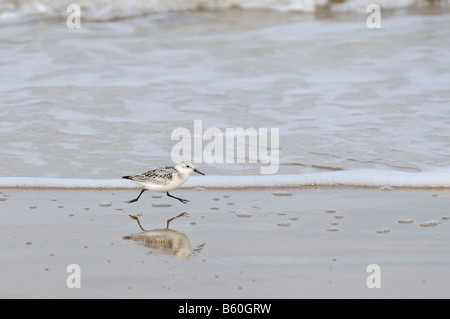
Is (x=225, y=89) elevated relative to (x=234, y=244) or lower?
elevated

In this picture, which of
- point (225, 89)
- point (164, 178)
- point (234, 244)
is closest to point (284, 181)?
point (164, 178)

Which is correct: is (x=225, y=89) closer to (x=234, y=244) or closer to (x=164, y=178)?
(x=164, y=178)

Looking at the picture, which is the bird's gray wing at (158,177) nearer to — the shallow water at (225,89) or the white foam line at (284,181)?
the white foam line at (284,181)

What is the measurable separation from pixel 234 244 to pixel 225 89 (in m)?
4.41

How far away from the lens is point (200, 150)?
650 centimetres

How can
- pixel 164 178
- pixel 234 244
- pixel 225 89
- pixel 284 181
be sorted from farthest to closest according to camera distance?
pixel 225 89
pixel 284 181
pixel 164 178
pixel 234 244

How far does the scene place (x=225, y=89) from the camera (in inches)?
332

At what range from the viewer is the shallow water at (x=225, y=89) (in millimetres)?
6234

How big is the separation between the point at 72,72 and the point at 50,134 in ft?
8.42

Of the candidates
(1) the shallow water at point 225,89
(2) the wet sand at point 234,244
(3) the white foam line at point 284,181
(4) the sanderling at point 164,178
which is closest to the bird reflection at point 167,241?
(2) the wet sand at point 234,244

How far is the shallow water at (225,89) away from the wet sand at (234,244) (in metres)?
0.65

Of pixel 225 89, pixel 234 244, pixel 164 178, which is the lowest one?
pixel 234 244

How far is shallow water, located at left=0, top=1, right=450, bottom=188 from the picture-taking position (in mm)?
6234

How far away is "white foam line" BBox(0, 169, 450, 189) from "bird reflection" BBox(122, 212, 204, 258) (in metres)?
1.01
